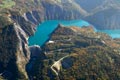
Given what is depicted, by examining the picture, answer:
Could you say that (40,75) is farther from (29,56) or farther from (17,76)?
(29,56)

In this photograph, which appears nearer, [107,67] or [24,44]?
[107,67]

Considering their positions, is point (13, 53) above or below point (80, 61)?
above

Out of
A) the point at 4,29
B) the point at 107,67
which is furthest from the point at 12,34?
the point at 107,67

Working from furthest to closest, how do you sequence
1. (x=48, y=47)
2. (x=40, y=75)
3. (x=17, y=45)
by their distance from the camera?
(x=48, y=47), (x=17, y=45), (x=40, y=75)

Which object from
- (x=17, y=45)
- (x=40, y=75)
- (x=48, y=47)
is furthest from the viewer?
(x=48, y=47)

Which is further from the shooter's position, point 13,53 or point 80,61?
point 13,53

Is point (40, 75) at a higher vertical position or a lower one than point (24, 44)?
lower

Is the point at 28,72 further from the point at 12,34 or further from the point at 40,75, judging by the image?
the point at 12,34

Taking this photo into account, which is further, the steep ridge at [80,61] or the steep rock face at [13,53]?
the steep rock face at [13,53]

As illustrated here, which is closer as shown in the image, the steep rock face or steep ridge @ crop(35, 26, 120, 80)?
steep ridge @ crop(35, 26, 120, 80)
